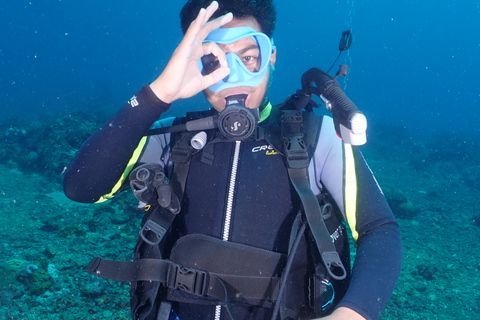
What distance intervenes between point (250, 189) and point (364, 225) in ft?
2.67

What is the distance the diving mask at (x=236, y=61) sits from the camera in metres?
2.21

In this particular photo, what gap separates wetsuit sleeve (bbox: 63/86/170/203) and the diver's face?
512 mm

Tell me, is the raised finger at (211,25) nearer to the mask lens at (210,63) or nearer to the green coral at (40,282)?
the mask lens at (210,63)

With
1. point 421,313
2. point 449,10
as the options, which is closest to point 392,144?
point 421,313

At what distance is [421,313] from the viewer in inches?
197

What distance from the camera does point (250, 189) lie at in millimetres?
2176

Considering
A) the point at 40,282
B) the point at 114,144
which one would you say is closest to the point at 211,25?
the point at 114,144

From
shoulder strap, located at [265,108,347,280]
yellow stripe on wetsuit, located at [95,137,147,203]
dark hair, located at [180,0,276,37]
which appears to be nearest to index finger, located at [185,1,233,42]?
dark hair, located at [180,0,276,37]

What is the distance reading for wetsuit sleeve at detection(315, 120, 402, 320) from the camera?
1.57 metres

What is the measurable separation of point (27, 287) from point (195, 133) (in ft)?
14.5

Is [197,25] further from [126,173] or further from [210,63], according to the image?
[126,173]

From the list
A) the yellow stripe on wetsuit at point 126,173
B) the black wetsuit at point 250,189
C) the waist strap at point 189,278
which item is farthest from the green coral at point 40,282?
the waist strap at point 189,278

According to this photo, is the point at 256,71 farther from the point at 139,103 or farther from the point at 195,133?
the point at 139,103

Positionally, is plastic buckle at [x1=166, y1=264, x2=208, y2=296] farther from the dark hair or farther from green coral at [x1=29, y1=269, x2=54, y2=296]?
green coral at [x1=29, y1=269, x2=54, y2=296]
